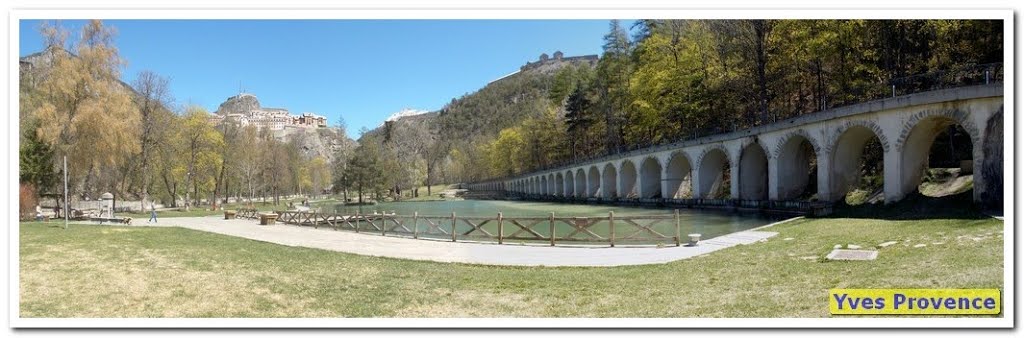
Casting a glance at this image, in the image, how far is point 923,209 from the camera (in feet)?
53.0

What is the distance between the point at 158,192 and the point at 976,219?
6444cm

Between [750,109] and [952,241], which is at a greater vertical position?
[750,109]

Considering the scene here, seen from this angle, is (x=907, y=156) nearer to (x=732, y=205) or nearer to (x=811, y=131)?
(x=811, y=131)

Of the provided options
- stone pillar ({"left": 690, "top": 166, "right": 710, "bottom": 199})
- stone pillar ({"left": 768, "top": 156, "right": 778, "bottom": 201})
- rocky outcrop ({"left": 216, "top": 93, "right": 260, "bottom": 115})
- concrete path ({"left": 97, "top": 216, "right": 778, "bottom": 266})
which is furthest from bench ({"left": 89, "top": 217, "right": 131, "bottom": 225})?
rocky outcrop ({"left": 216, "top": 93, "right": 260, "bottom": 115})

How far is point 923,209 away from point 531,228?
541 inches

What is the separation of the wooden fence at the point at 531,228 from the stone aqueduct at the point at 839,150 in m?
7.05

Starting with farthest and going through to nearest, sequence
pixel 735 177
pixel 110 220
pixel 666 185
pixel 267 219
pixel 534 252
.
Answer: pixel 666 185 < pixel 735 177 < pixel 267 219 < pixel 110 220 < pixel 534 252

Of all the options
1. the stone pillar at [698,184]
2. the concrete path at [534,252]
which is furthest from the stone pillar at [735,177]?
the concrete path at [534,252]

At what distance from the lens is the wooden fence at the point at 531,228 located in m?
15.0

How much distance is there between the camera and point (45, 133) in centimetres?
2389

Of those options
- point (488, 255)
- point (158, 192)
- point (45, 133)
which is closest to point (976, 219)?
point (488, 255)

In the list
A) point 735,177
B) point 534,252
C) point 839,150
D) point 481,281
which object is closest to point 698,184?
point 735,177

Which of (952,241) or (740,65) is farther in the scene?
(740,65)

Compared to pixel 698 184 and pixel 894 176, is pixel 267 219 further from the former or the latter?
pixel 894 176
